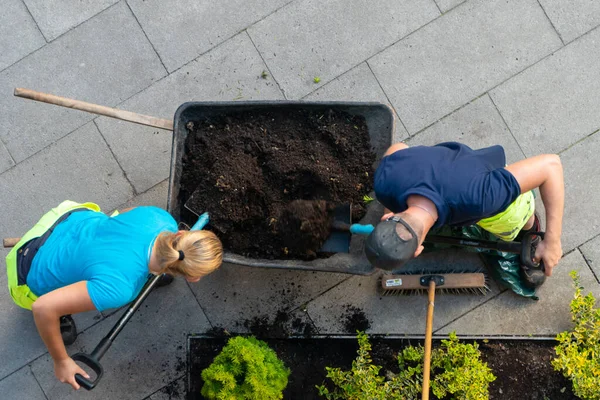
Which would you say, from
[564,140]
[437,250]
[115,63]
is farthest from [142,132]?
[564,140]

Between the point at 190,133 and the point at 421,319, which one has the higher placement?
the point at 190,133

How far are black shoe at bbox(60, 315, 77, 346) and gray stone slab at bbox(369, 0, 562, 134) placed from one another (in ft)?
8.42

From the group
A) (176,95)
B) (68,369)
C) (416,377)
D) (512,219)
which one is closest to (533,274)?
(512,219)

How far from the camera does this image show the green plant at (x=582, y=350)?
125 inches

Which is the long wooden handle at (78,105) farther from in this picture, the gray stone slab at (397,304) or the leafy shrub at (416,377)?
the leafy shrub at (416,377)

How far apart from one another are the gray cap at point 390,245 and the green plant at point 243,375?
1.10 metres

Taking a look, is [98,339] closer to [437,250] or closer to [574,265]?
[437,250]

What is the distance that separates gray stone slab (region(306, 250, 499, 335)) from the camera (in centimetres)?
353

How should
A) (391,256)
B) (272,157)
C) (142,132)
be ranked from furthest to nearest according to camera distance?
1. (142,132)
2. (272,157)
3. (391,256)

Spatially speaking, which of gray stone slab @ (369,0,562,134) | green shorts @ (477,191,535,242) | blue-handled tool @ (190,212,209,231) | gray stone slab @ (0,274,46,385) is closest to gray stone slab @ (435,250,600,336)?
green shorts @ (477,191,535,242)

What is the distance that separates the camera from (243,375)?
3.05 meters

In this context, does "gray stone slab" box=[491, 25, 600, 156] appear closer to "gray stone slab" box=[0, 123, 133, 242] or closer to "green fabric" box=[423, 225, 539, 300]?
"green fabric" box=[423, 225, 539, 300]

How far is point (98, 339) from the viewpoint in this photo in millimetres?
3555

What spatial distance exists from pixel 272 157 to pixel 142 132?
1151mm
